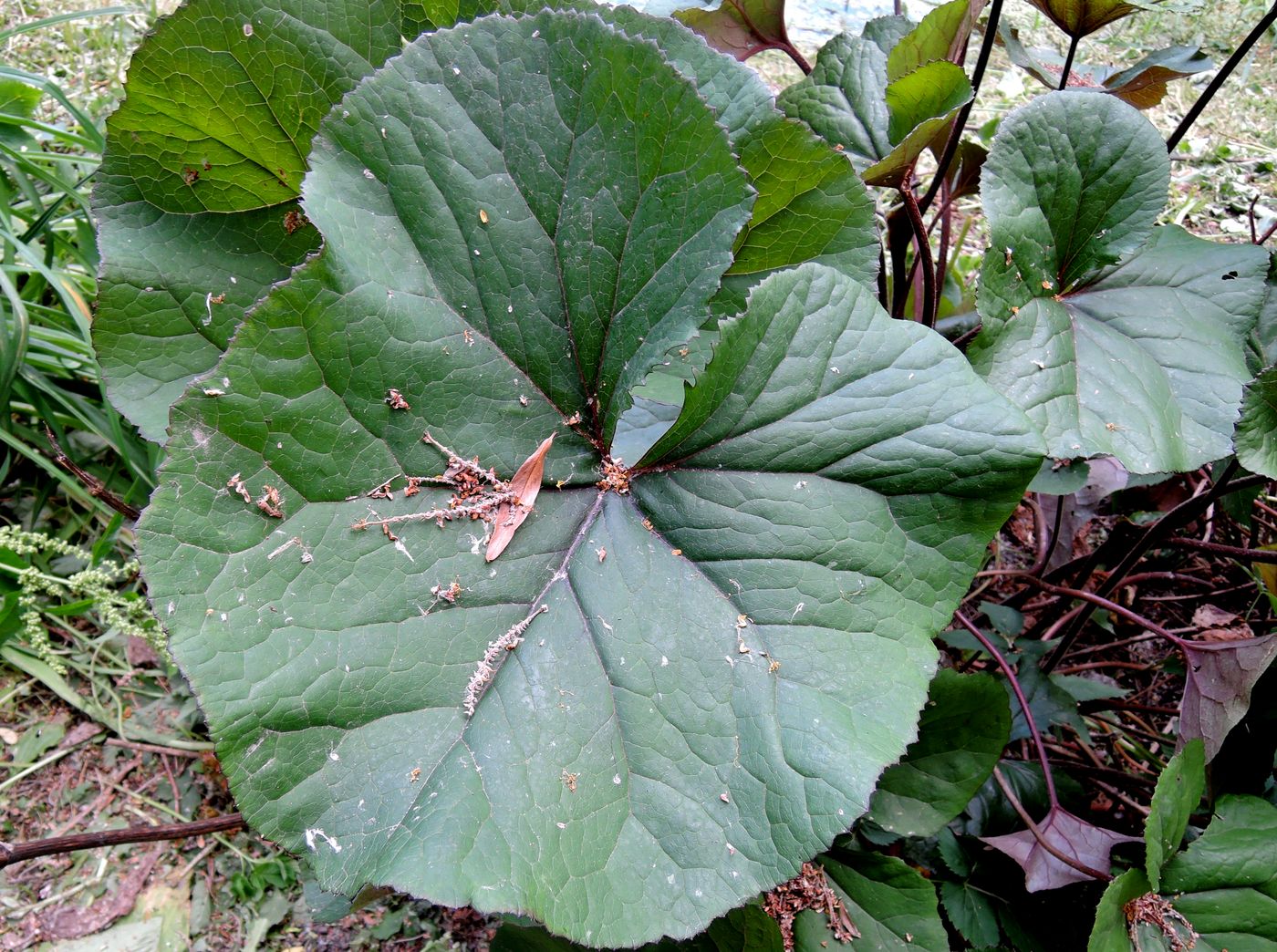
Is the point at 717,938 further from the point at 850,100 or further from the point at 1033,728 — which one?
the point at 850,100

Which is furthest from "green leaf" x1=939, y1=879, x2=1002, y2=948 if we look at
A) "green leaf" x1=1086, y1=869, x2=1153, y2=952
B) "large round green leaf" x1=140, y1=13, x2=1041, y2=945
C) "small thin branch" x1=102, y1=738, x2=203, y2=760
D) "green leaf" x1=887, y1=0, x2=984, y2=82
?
"small thin branch" x1=102, y1=738, x2=203, y2=760

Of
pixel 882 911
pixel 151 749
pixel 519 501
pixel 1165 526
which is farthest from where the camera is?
pixel 151 749

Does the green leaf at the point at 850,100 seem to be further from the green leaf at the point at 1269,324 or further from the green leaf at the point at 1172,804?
the green leaf at the point at 1172,804

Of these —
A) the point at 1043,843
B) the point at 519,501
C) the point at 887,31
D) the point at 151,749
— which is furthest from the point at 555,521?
the point at 151,749

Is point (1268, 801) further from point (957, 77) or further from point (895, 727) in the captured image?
point (957, 77)

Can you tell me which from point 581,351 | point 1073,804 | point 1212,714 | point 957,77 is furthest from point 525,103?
point 1073,804
